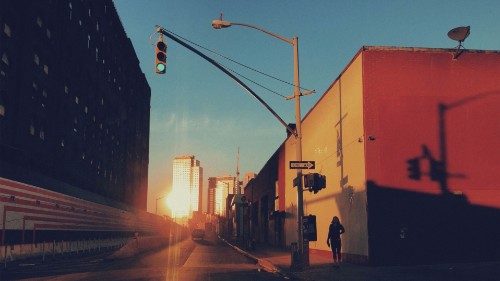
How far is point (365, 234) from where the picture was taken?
20000 millimetres

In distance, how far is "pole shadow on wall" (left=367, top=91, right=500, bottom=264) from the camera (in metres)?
19.6

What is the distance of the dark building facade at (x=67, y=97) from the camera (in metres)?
36.5

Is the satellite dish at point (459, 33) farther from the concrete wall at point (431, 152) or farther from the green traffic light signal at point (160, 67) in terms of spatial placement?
the green traffic light signal at point (160, 67)

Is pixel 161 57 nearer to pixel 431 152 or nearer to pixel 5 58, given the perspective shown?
pixel 431 152

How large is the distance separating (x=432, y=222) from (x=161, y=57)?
12353 millimetres

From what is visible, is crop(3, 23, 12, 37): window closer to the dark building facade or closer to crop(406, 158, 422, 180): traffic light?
the dark building facade

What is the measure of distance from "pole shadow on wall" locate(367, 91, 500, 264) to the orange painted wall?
0.25 m

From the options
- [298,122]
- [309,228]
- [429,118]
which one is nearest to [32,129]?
[298,122]

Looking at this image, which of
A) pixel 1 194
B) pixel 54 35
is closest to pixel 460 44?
pixel 1 194

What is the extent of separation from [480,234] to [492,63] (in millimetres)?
6861

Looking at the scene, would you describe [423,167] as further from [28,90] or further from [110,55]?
[110,55]

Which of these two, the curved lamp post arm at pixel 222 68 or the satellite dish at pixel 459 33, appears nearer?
the curved lamp post arm at pixel 222 68

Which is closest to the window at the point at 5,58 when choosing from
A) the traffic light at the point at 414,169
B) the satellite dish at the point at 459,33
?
the traffic light at the point at 414,169

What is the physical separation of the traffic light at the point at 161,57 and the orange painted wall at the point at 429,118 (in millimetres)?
9444
